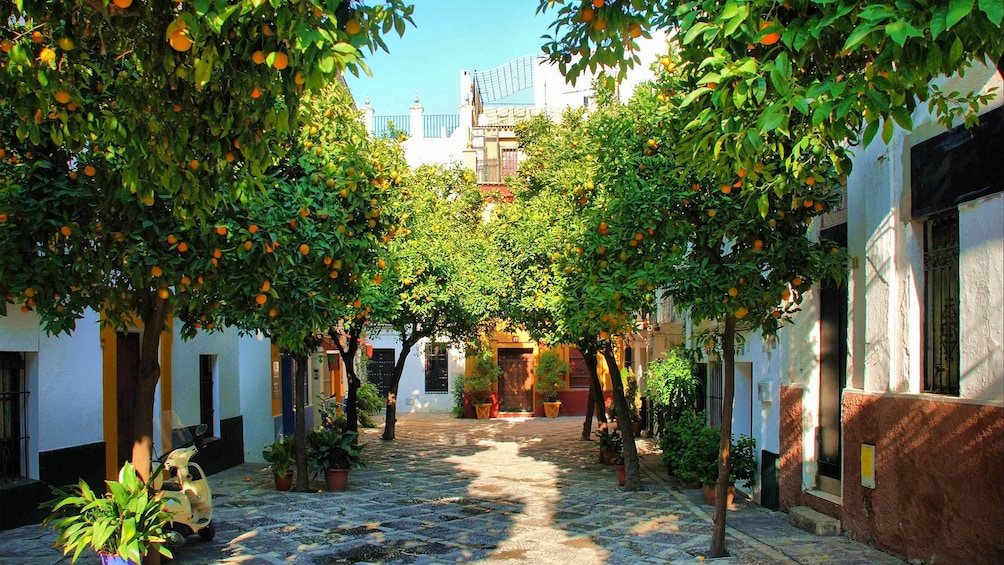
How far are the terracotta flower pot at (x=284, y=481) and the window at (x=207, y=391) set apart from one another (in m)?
2.64

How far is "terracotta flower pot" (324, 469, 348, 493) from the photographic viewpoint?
539 inches

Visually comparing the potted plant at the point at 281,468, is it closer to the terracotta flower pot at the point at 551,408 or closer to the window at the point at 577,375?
the terracotta flower pot at the point at 551,408

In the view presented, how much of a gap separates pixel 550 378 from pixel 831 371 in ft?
71.6

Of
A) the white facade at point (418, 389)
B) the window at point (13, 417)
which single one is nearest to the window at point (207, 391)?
the window at point (13, 417)

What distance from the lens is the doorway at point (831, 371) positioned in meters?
9.84

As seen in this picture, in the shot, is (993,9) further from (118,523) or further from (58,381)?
(58,381)

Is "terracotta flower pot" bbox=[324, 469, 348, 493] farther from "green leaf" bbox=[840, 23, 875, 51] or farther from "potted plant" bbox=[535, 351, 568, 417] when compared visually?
"potted plant" bbox=[535, 351, 568, 417]

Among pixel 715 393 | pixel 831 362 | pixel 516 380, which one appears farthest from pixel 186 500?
pixel 516 380

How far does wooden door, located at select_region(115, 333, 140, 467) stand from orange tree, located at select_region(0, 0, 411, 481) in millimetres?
5213

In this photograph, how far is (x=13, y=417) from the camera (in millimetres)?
10320

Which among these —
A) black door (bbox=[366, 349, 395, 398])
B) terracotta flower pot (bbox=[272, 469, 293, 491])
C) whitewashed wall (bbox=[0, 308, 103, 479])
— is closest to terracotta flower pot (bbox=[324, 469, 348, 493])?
terracotta flower pot (bbox=[272, 469, 293, 491])

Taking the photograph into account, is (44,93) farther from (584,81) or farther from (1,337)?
(584,81)

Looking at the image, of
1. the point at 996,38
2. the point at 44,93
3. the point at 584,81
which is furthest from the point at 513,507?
the point at 584,81

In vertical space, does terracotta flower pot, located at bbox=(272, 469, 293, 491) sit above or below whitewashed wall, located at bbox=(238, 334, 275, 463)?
below
